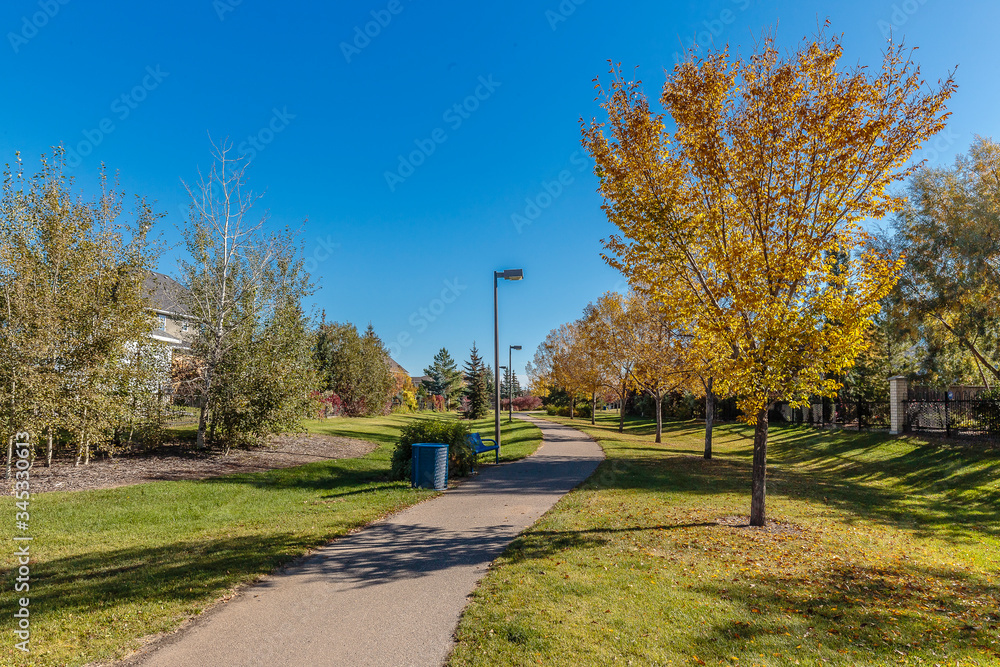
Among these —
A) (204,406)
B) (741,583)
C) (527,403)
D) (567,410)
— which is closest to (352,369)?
(204,406)

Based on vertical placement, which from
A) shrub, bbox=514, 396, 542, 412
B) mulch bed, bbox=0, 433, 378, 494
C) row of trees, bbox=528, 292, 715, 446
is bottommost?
shrub, bbox=514, 396, 542, 412

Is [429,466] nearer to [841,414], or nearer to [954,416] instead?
[954,416]

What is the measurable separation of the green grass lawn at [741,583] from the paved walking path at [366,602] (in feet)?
1.24

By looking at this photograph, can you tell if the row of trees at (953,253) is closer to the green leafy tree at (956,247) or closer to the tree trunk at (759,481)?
the green leafy tree at (956,247)

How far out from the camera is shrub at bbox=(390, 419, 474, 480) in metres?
11.8

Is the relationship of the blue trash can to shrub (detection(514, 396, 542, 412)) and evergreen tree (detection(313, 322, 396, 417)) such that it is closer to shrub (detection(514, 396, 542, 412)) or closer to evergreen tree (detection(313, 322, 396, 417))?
evergreen tree (detection(313, 322, 396, 417))

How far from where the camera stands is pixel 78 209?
41.0ft

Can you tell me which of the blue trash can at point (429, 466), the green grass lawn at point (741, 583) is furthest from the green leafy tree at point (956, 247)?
the blue trash can at point (429, 466)

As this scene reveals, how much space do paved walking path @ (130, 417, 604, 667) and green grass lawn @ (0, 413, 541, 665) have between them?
0.42 meters

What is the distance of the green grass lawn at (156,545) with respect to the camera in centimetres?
434

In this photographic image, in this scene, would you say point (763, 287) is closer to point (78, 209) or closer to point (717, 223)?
point (717, 223)

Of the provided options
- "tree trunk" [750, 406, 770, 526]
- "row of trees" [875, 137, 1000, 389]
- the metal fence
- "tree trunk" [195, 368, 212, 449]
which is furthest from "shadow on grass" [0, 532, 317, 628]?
"row of trees" [875, 137, 1000, 389]

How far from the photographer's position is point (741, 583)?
18.3 ft

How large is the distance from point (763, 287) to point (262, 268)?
15.7 meters
